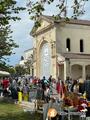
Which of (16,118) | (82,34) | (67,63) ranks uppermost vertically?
(82,34)

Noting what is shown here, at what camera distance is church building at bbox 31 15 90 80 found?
52.8 meters

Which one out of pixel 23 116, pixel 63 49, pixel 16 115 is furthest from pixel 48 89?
→ pixel 63 49

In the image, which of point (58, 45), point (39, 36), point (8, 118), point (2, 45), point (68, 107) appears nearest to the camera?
point (68, 107)

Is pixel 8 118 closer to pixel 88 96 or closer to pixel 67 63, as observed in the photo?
pixel 88 96

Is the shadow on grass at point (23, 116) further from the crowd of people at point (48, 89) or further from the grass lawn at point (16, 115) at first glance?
the crowd of people at point (48, 89)

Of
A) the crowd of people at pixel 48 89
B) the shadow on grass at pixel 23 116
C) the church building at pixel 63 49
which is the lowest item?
the shadow on grass at pixel 23 116

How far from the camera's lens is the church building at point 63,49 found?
52.8 metres

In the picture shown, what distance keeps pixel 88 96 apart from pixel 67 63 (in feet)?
82.7

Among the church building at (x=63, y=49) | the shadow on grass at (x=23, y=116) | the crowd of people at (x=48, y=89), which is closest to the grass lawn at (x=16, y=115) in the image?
the shadow on grass at (x=23, y=116)

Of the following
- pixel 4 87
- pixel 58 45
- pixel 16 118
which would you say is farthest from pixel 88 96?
pixel 58 45

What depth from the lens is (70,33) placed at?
2248 inches

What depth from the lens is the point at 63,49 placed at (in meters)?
56.5

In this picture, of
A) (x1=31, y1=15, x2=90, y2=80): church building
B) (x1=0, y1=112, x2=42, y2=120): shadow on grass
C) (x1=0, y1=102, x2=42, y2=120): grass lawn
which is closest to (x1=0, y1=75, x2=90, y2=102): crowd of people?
(x1=0, y1=102, x2=42, y2=120): grass lawn

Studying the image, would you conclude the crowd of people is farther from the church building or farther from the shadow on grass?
the church building
